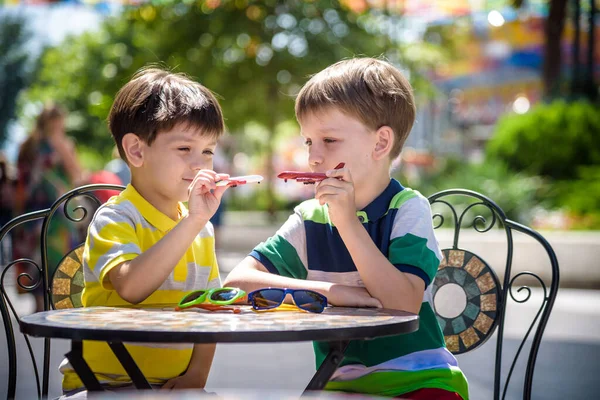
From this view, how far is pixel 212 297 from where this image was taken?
6.95 feet

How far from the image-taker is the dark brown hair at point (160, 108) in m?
2.46

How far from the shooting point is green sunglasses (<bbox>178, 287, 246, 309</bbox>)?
2.10 meters

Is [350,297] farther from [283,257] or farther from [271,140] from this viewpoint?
[271,140]

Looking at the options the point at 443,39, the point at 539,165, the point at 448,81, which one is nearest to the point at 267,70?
the point at 539,165

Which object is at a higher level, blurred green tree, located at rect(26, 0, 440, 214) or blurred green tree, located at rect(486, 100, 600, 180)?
blurred green tree, located at rect(26, 0, 440, 214)

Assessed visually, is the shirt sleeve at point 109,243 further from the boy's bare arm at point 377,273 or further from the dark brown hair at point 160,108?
the boy's bare arm at point 377,273

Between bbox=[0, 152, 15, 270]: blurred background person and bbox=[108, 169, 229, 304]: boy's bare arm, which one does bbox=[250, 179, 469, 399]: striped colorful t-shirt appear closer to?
bbox=[108, 169, 229, 304]: boy's bare arm

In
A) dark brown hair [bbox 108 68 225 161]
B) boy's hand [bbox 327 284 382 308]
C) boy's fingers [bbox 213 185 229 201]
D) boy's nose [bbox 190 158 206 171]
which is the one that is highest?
dark brown hair [bbox 108 68 225 161]

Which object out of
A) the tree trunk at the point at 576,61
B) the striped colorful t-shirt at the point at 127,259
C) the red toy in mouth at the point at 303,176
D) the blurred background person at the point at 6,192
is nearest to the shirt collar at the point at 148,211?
the striped colorful t-shirt at the point at 127,259

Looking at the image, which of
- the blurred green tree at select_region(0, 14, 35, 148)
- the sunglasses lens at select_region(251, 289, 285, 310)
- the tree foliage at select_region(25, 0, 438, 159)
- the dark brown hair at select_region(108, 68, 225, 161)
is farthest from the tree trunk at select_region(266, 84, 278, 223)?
the blurred green tree at select_region(0, 14, 35, 148)

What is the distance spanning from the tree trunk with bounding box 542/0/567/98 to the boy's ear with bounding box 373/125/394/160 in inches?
523

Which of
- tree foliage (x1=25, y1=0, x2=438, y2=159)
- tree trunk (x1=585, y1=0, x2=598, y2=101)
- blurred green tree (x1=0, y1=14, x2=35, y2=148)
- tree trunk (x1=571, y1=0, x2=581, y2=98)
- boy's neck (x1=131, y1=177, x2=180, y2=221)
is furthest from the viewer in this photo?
blurred green tree (x1=0, y1=14, x2=35, y2=148)

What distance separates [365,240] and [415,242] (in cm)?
18

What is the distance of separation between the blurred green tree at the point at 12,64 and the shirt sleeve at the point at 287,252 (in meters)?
42.6
